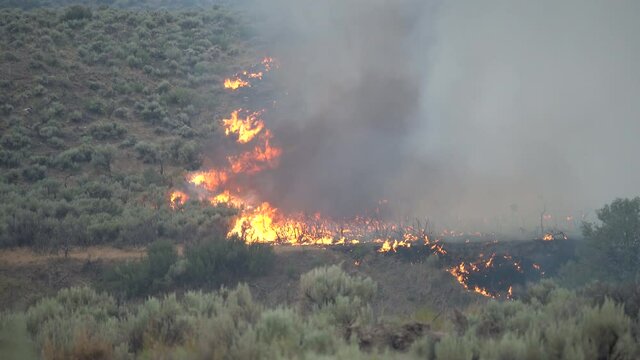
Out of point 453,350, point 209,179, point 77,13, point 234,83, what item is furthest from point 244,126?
point 453,350

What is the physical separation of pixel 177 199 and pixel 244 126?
9409 mm

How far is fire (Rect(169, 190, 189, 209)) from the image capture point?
2202 cm

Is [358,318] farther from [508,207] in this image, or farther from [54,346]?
[508,207]

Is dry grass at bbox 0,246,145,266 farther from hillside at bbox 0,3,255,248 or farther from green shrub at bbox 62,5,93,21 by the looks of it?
green shrub at bbox 62,5,93,21

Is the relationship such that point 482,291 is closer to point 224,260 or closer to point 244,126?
point 224,260

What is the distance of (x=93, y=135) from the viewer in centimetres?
2791

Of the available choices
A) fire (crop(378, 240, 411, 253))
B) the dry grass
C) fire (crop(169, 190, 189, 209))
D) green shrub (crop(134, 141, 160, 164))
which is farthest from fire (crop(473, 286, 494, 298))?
green shrub (crop(134, 141, 160, 164))

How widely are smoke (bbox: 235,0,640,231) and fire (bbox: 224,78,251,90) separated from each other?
3268 millimetres

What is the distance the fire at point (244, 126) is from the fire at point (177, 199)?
6106 mm

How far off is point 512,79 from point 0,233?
2577 cm

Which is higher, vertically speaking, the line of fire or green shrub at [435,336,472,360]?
the line of fire

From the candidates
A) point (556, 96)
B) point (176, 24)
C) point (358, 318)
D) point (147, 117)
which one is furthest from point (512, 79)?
point (176, 24)

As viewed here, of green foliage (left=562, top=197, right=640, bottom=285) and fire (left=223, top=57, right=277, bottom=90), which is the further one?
fire (left=223, top=57, right=277, bottom=90)

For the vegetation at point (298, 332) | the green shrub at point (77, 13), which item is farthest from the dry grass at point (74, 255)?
the green shrub at point (77, 13)
